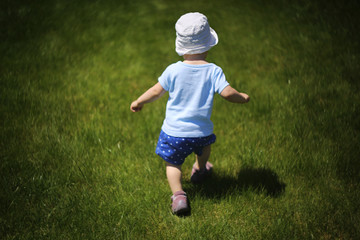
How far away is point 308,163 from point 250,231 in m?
0.99

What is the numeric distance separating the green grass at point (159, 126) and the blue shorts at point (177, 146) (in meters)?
0.36

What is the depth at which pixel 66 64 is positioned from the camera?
466 centimetres

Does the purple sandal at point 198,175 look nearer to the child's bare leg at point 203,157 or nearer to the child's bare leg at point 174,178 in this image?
the child's bare leg at point 203,157

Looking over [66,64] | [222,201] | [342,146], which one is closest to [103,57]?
[66,64]

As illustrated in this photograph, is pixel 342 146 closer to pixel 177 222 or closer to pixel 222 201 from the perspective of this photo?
pixel 222 201

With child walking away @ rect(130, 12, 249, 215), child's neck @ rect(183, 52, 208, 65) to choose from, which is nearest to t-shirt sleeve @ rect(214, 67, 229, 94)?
child walking away @ rect(130, 12, 249, 215)

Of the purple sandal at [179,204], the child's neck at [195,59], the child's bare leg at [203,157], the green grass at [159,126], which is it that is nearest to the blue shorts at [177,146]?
the child's bare leg at [203,157]

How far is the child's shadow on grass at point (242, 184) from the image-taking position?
113 inches

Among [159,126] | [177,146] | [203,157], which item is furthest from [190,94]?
[159,126]

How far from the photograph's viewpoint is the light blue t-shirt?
8.11 ft

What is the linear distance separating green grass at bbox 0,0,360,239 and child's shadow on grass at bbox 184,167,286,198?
15 mm

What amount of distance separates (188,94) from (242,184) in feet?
3.32

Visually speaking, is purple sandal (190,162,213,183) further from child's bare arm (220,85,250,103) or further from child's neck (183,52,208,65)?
child's neck (183,52,208,65)

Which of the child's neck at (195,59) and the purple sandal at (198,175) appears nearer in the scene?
the child's neck at (195,59)
